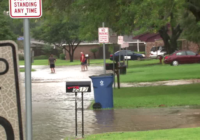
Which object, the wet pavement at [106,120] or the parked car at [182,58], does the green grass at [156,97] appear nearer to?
the wet pavement at [106,120]

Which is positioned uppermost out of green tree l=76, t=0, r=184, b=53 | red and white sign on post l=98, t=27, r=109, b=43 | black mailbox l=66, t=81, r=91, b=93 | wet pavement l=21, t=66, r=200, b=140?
green tree l=76, t=0, r=184, b=53

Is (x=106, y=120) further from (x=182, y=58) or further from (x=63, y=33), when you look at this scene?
(x=63, y=33)

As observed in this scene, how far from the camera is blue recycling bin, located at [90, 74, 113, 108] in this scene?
1520 cm

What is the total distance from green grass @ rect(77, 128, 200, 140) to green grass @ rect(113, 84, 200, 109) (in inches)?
211

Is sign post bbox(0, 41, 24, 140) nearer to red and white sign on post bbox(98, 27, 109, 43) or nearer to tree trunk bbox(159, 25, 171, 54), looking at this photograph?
red and white sign on post bbox(98, 27, 109, 43)

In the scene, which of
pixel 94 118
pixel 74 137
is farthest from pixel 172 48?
pixel 74 137

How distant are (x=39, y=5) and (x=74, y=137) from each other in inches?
236

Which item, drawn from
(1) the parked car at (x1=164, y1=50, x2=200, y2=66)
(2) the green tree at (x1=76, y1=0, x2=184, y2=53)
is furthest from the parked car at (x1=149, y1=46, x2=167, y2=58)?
(2) the green tree at (x1=76, y1=0, x2=184, y2=53)

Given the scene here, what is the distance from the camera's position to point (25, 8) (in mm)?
4867

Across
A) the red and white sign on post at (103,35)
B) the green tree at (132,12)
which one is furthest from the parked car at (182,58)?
the red and white sign on post at (103,35)

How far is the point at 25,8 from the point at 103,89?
415 inches

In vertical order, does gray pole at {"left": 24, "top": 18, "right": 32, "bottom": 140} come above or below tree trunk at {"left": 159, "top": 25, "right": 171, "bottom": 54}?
below

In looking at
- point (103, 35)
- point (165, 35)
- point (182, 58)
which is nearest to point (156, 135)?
point (103, 35)

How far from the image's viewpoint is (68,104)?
17516mm
